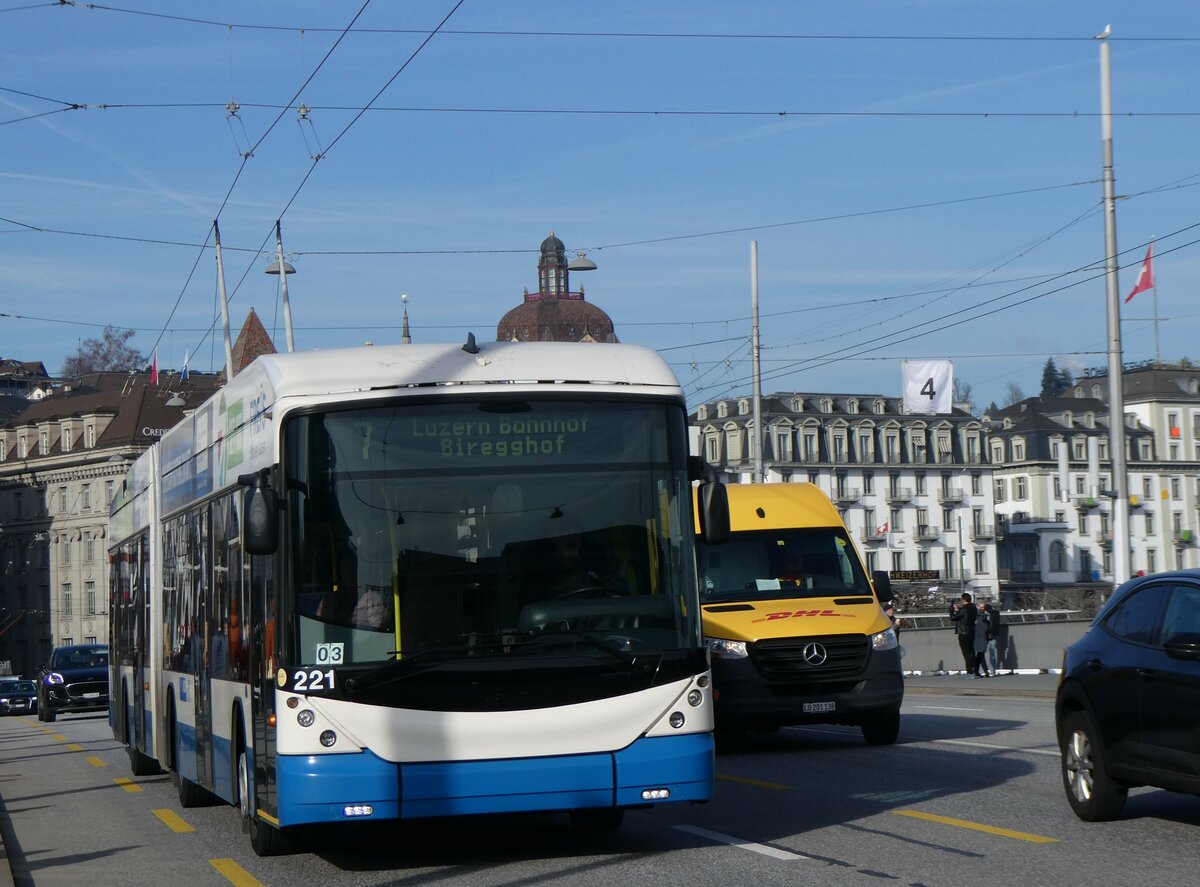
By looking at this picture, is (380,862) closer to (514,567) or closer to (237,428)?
(514,567)

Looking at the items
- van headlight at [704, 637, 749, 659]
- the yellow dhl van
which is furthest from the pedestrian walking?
van headlight at [704, 637, 749, 659]

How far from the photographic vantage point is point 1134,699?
1098 centimetres

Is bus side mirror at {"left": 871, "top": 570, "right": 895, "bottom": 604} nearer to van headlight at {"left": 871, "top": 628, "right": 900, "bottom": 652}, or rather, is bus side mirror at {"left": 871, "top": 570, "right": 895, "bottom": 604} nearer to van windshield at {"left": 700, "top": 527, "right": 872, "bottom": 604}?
van windshield at {"left": 700, "top": 527, "right": 872, "bottom": 604}

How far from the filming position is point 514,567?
10.4 meters

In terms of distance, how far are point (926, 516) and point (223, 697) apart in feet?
411

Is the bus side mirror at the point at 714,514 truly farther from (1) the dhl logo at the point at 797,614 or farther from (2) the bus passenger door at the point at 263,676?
(1) the dhl logo at the point at 797,614

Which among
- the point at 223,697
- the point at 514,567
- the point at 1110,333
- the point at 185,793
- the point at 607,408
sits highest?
the point at 1110,333

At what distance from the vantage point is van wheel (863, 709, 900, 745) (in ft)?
57.8

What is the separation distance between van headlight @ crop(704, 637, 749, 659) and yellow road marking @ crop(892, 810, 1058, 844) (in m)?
4.74

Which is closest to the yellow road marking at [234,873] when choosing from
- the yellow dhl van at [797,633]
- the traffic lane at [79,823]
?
the traffic lane at [79,823]

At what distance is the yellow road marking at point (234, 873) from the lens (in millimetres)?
10359

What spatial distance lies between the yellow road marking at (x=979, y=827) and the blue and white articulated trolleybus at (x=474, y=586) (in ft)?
6.06

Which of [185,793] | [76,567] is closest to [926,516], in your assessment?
[76,567]

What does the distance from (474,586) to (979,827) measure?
355cm
